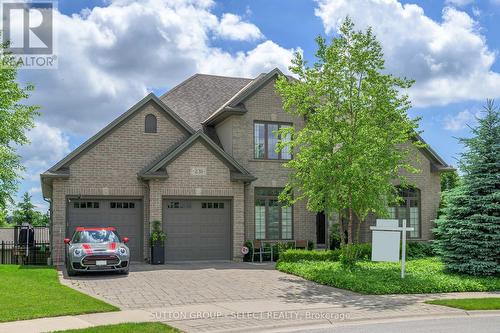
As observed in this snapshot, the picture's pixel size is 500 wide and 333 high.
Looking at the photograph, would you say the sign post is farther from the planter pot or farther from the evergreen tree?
the planter pot

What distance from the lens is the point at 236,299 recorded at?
1437cm

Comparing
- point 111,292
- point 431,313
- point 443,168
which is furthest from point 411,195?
point 111,292

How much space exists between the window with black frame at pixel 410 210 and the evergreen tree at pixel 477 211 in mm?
8253

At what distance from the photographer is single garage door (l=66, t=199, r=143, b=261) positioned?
22.4 meters

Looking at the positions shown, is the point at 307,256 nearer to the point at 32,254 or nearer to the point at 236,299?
the point at 236,299

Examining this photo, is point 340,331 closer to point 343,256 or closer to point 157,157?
point 343,256

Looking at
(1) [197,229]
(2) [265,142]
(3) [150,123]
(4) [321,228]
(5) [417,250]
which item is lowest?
(5) [417,250]

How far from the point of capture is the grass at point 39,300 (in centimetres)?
1189

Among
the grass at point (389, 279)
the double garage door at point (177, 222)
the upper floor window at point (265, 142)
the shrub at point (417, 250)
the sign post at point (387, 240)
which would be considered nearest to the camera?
the grass at point (389, 279)

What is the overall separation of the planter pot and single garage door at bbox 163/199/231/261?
1.00 metres

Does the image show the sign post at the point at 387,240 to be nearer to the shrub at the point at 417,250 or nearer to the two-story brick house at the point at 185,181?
the two-story brick house at the point at 185,181

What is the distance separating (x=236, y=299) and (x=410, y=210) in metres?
16.3

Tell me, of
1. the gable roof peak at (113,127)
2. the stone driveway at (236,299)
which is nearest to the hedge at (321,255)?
the stone driveway at (236,299)

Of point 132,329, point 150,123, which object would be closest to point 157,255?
point 150,123
